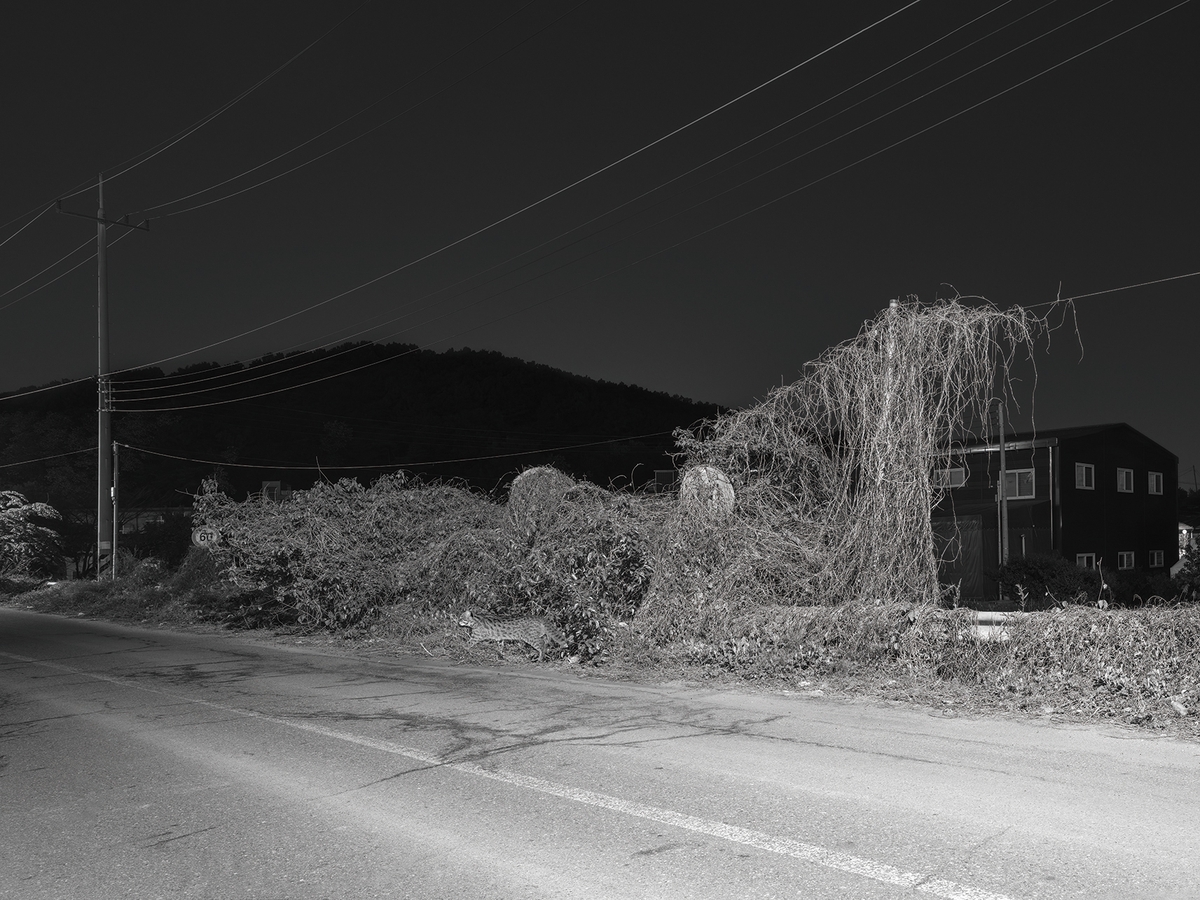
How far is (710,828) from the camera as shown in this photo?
15.8 feet

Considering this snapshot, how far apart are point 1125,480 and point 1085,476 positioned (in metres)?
3.73

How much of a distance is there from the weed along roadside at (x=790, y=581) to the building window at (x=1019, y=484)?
81.1ft

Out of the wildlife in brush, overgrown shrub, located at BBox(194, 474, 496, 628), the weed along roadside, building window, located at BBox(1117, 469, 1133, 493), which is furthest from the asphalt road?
building window, located at BBox(1117, 469, 1133, 493)

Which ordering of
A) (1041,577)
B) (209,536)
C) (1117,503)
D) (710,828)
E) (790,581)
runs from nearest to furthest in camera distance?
1. (710,828)
2. (790,581)
3. (209,536)
4. (1041,577)
5. (1117,503)

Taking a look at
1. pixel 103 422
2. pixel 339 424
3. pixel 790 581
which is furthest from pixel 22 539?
pixel 339 424

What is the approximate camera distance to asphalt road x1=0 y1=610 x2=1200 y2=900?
417 cm

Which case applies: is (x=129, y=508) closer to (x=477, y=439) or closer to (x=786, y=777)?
(x=477, y=439)

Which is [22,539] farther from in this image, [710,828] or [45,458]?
[710,828]

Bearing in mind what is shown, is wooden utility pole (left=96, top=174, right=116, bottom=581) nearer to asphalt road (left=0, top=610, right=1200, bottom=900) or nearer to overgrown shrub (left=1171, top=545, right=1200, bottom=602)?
asphalt road (left=0, top=610, right=1200, bottom=900)

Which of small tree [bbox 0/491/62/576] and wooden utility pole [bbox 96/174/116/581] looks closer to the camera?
wooden utility pole [bbox 96/174/116/581]

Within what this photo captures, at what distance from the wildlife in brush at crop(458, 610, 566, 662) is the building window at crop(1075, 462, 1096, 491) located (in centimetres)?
2771

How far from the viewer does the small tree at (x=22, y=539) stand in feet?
102

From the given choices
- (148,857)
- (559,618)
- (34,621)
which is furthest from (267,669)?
(34,621)

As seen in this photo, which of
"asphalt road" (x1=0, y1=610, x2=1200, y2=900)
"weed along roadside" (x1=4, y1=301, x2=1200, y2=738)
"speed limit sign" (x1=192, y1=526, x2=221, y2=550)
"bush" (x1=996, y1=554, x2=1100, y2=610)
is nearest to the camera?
"asphalt road" (x1=0, y1=610, x2=1200, y2=900)
